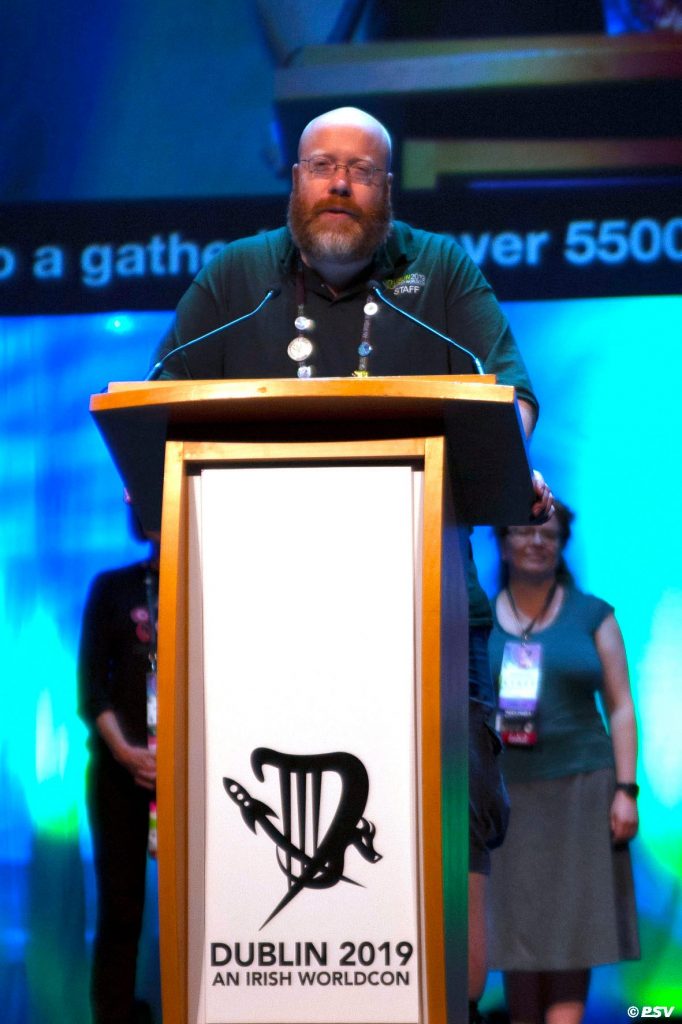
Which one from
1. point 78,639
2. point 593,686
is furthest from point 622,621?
point 78,639

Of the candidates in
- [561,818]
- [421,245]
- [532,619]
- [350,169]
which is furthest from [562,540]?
[350,169]

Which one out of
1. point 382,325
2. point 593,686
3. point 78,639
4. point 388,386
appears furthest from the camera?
point 78,639

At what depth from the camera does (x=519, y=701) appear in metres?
4.29

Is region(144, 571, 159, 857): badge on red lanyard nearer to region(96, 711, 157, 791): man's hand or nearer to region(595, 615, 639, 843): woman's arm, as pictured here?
region(96, 711, 157, 791): man's hand

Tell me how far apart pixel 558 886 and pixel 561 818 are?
198 millimetres

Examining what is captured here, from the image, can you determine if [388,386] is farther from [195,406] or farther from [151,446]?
[151,446]

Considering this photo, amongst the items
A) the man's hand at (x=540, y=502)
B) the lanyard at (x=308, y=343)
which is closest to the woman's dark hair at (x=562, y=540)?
the lanyard at (x=308, y=343)

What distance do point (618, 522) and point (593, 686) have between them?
54 cm

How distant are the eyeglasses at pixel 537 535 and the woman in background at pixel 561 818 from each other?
263 mm

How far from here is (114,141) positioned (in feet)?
15.5

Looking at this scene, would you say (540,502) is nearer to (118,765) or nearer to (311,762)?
(311,762)

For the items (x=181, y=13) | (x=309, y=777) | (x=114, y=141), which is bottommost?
(x=309, y=777)
